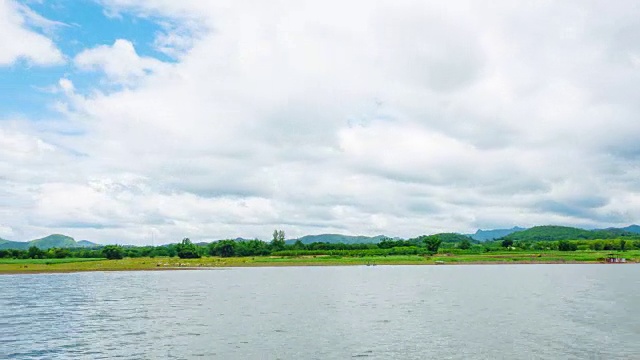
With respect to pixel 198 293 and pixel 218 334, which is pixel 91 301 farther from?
pixel 218 334

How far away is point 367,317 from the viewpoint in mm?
69000

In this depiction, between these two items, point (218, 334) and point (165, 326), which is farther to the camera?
point (165, 326)

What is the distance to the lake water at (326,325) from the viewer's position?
1857 inches

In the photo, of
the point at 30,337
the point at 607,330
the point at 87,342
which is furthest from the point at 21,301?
the point at 607,330

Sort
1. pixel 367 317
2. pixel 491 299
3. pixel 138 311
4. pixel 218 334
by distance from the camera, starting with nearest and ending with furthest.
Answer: pixel 218 334
pixel 367 317
pixel 138 311
pixel 491 299

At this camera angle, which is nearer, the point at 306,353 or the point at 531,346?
the point at 306,353

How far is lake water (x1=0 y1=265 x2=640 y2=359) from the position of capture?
155ft

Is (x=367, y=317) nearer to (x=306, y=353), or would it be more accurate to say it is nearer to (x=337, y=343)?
(x=337, y=343)

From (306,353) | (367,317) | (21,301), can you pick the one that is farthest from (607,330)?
(21,301)

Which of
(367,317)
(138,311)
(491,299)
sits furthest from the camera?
(491,299)

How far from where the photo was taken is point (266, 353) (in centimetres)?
4603

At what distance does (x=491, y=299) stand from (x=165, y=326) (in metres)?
54.7

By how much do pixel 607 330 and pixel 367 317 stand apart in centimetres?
2668

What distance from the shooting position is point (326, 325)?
206 feet
